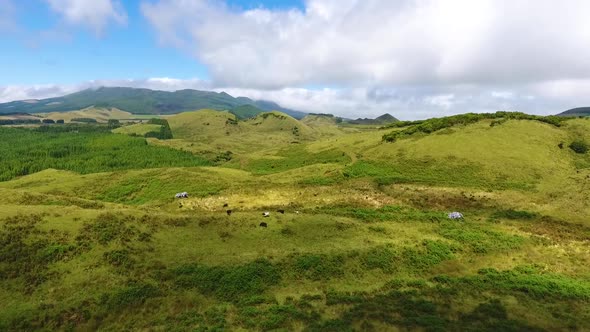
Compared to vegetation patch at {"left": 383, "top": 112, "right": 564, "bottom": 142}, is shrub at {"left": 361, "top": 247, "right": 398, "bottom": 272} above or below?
below

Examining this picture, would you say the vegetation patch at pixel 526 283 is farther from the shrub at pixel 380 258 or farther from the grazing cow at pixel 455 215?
the grazing cow at pixel 455 215

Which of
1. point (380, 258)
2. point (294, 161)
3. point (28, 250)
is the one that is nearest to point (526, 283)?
point (380, 258)

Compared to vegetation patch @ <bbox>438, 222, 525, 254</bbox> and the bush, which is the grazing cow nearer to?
vegetation patch @ <bbox>438, 222, 525, 254</bbox>

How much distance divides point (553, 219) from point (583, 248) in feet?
35.3

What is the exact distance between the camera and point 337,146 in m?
131

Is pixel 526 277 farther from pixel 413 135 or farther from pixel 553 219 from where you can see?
pixel 413 135

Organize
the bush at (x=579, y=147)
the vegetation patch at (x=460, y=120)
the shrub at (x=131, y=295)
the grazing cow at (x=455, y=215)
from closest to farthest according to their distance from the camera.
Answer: the shrub at (x=131, y=295), the grazing cow at (x=455, y=215), the bush at (x=579, y=147), the vegetation patch at (x=460, y=120)

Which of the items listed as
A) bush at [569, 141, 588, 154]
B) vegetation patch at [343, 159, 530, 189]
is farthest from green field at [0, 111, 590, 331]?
bush at [569, 141, 588, 154]

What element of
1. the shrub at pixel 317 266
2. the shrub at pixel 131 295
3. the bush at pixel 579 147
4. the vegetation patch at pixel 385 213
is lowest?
the shrub at pixel 131 295

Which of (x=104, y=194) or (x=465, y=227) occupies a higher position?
(x=465, y=227)

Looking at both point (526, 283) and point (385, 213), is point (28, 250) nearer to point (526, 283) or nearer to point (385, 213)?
point (385, 213)

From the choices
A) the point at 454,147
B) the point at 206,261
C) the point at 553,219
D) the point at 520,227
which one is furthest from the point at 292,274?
the point at 454,147

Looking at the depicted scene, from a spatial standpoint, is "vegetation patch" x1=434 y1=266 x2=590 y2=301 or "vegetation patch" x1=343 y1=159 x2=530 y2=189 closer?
"vegetation patch" x1=434 y1=266 x2=590 y2=301

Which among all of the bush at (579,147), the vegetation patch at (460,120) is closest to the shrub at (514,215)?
the bush at (579,147)
